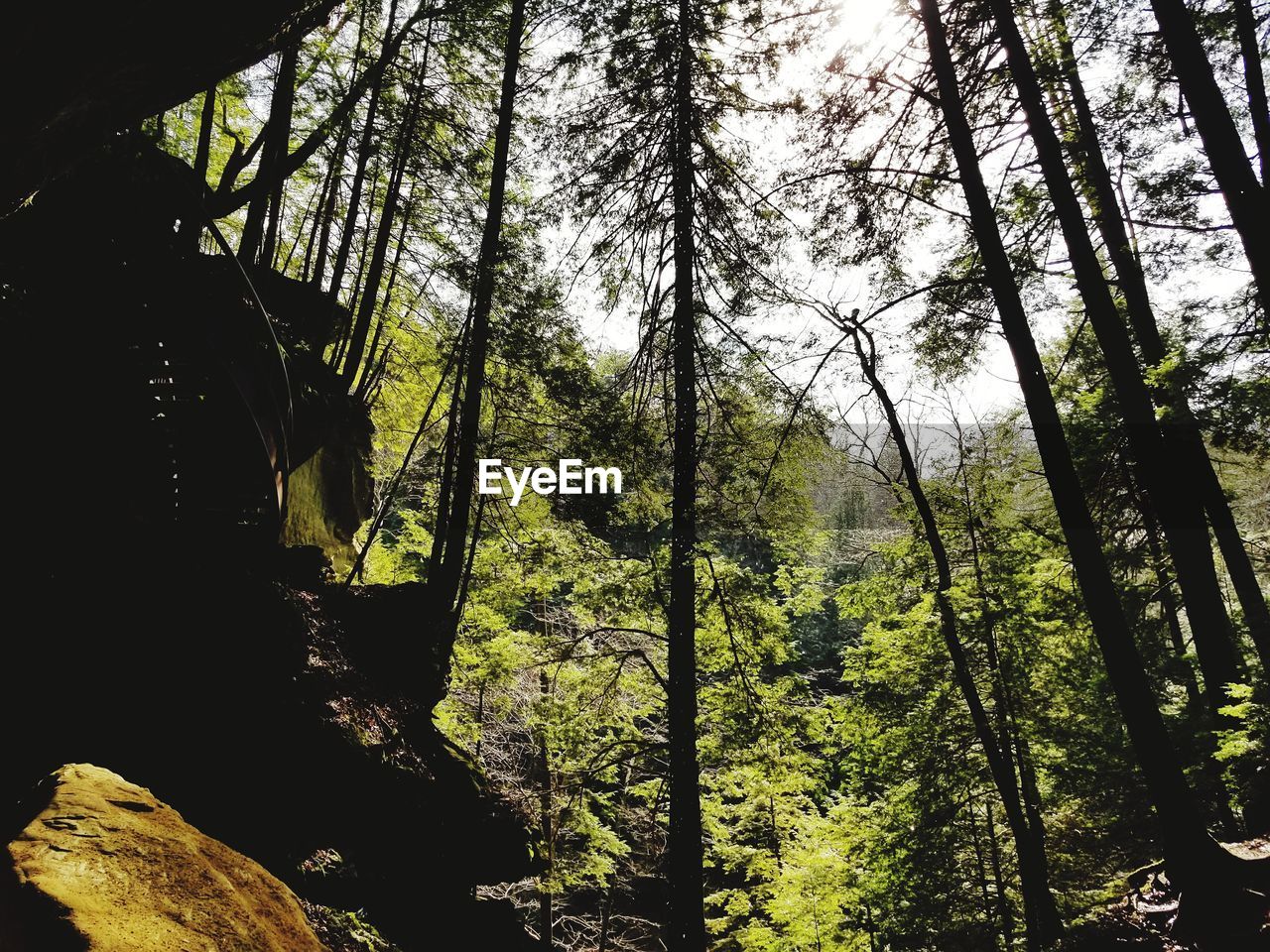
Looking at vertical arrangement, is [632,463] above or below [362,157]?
below

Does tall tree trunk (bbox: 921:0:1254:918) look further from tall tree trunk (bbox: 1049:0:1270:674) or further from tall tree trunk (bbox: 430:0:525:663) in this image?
tall tree trunk (bbox: 430:0:525:663)

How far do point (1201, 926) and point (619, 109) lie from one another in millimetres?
10084

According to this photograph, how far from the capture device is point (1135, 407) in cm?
689

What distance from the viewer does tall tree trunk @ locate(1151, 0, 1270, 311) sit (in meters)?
5.02

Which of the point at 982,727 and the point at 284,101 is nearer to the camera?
the point at 284,101

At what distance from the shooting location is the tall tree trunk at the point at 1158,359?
6719 mm

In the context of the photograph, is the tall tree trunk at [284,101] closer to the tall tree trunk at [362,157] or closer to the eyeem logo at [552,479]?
the tall tree trunk at [362,157]

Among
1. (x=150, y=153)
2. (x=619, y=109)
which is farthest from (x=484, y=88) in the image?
(x=150, y=153)

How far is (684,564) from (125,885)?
5130 millimetres

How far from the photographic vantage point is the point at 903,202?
23.1 feet

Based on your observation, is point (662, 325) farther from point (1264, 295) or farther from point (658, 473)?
point (1264, 295)

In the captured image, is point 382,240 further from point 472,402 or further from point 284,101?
point 472,402

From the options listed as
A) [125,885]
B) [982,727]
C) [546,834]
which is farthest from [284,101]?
[546,834]

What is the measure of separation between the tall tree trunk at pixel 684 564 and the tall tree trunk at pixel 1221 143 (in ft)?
15.8
